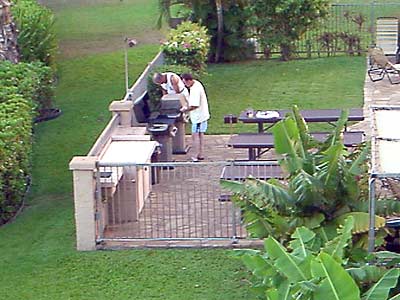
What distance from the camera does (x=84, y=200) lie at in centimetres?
1266

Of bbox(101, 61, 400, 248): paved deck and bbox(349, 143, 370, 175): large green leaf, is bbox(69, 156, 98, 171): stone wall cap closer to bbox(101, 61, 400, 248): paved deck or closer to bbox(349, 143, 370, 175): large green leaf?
bbox(101, 61, 400, 248): paved deck

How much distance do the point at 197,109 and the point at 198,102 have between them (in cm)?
17

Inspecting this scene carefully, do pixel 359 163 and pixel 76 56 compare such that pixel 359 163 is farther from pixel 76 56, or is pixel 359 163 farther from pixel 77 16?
pixel 77 16

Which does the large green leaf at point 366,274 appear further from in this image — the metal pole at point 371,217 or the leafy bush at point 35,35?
the leafy bush at point 35,35

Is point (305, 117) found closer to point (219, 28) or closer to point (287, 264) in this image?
point (287, 264)

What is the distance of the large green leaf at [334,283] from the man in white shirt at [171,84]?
31.4 ft

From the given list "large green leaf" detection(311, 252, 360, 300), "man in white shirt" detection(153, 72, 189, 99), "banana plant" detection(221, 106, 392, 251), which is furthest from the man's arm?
"large green leaf" detection(311, 252, 360, 300)

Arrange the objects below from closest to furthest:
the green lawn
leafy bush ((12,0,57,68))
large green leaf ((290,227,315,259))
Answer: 1. large green leaf ((290,227,315,259))
2. the green lawn
3. leafy bush ((12,0,57,68))

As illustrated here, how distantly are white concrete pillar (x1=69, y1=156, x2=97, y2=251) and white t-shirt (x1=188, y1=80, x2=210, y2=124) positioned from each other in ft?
12.4

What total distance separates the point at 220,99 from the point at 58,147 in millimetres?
4770

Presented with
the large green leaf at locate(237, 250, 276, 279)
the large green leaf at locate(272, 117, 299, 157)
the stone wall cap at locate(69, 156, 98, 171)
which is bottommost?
the large green leaf at locate(237, 250, 276, 279)

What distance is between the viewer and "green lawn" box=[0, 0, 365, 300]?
1163 centimetres

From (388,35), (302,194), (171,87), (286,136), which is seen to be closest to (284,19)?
(388,35)

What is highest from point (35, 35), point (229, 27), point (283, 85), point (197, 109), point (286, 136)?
point (35, 35)
